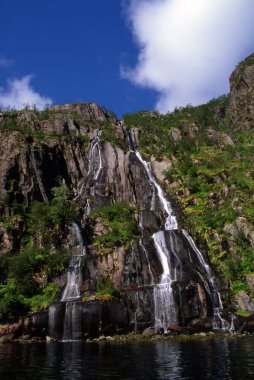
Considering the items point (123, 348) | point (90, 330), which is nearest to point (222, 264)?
point (90, 330)

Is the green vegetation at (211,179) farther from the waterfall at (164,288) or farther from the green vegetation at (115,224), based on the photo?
the green vegetation at (115,224)

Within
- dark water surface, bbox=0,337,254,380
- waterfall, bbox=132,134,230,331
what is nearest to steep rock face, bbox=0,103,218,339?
waterfall, bbox=132,134,230,331

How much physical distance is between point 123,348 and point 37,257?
20.7 m

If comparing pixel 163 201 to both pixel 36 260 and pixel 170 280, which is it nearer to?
pixel 170 280

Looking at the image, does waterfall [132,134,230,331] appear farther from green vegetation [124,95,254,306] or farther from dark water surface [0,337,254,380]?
dark water surface [0,337,254,380]

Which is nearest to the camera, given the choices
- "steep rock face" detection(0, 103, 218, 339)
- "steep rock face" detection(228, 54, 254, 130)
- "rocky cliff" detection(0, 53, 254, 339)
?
"steep rock face" detection(0, 103, 218, 339)

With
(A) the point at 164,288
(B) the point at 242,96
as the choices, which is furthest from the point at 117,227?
(B) the point at 242,96

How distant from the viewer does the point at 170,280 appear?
4156 centimetres

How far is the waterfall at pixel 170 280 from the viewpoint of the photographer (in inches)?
1473

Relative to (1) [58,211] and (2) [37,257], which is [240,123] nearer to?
(1) [58,211]

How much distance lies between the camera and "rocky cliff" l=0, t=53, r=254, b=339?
3816 cm

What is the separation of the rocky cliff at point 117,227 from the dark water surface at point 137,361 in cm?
768

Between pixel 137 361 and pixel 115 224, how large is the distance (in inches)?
1132

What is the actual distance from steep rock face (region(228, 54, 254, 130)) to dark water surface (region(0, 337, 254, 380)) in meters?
70.8
